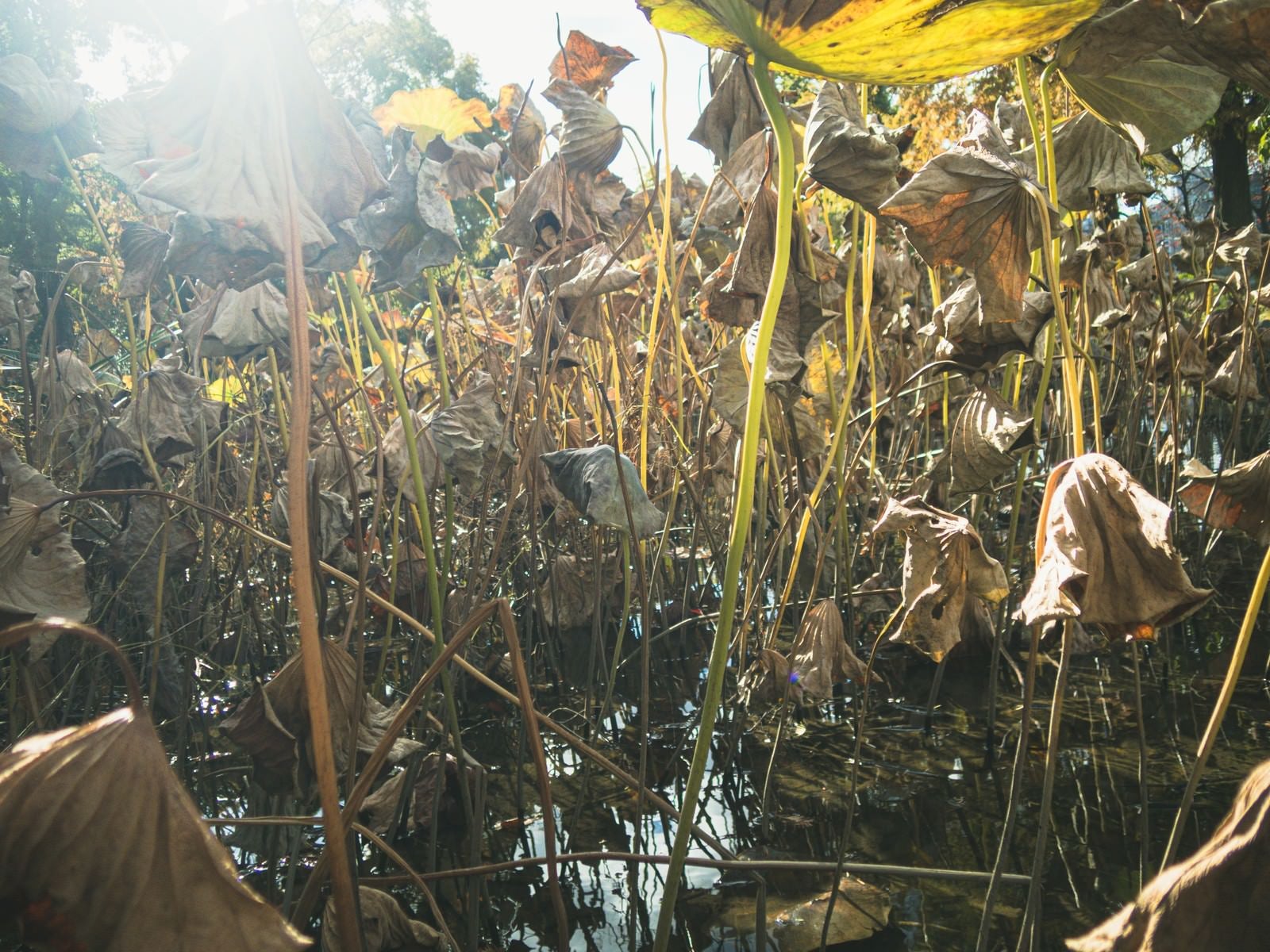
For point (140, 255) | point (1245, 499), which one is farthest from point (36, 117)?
point (1245, 499)

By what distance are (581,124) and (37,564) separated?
100 cm

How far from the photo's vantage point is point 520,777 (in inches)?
51.4

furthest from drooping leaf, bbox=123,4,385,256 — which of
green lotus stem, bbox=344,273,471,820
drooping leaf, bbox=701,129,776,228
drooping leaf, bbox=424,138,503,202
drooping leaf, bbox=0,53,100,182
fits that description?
drooping leaf, bbox=0,53,100,182

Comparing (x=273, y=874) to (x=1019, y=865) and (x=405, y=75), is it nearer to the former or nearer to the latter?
(x=1019, y=865)

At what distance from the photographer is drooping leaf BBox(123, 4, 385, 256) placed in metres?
0.59

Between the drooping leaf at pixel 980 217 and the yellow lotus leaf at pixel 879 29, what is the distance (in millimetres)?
120

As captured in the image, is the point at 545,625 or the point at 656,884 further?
the point at 545,625

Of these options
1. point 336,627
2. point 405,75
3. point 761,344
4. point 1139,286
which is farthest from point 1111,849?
point 405,75

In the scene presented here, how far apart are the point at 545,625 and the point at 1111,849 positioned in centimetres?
115

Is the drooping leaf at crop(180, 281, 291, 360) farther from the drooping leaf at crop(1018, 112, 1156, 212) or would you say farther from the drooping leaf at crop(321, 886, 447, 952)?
the drooping leaf at crop(1018, 112, 1156, 212)

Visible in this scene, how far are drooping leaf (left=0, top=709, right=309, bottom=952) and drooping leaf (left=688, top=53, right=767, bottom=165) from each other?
1052mm

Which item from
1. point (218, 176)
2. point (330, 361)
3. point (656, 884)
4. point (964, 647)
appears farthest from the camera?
point (330, 361)

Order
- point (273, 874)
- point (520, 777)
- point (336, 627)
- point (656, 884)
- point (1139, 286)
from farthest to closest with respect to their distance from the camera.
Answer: point (1139, 286)
point (336, 627)
point (520, 777)
point (656, 884)
point (273, 874)

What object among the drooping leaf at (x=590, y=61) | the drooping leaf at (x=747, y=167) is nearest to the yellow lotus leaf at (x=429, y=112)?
the drooping leaf at (x=590, y=61)
